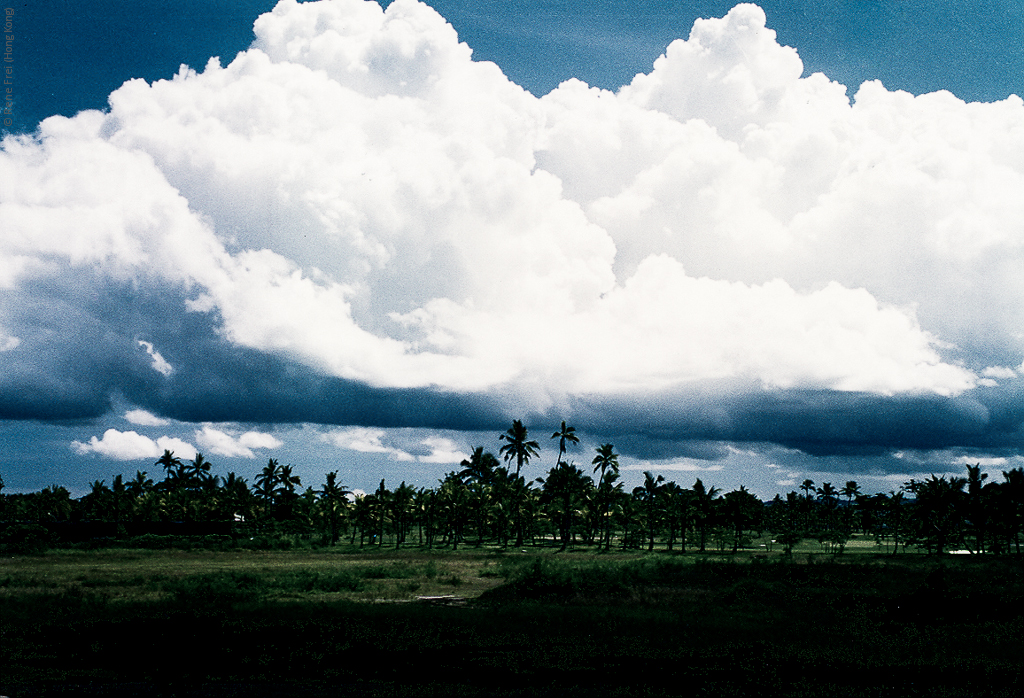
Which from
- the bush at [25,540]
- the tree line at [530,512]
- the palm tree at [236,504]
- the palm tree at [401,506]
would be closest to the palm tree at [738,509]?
the tree line at [530,512]

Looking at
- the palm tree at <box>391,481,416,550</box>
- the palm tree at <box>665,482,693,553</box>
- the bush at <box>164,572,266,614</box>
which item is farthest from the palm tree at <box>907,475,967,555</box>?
the bush at <box>164,572,266,614</box>

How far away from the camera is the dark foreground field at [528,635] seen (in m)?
23.3

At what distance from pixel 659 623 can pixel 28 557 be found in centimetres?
6746

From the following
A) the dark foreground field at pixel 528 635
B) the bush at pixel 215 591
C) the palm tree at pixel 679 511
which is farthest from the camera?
the palm tree at pixel 679 511

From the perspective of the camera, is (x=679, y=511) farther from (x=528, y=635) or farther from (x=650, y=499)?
(x=528, y=635)

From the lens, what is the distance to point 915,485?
10100 cm

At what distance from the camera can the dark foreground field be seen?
76.5ft

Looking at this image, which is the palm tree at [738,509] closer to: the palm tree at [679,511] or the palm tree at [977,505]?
the palm tree at [679,511]

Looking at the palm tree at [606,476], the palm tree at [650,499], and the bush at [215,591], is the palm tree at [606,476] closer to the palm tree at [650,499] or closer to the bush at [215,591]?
the palm tree at [650,499]

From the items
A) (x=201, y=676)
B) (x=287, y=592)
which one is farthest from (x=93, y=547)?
(x=201, y=676)

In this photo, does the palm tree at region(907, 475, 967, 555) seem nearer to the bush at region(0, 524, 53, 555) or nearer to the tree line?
the tree line

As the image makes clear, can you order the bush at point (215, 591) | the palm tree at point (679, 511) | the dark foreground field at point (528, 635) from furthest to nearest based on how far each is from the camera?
the palm tree at point (679, 511)
the bush at point (215, 591)
the dark foreground field at point (528, 635)

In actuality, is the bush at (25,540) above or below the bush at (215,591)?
below

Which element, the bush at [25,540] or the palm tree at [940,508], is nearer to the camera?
the bush at [25,540]
